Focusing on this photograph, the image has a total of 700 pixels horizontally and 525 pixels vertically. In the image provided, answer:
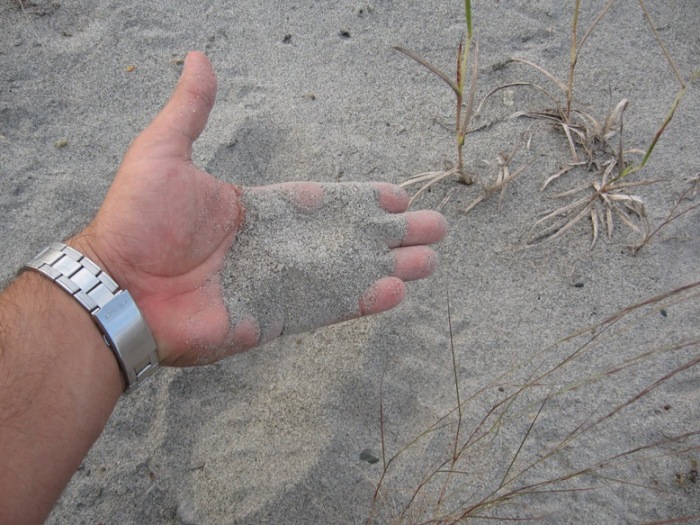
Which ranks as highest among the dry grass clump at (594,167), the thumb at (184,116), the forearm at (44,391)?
the thumb at (184,116)

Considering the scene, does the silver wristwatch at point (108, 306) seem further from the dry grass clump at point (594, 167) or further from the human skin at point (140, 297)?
the dry grass clump at point (594, 167)

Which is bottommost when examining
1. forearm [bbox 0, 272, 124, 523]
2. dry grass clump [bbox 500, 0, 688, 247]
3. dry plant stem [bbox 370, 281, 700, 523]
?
dry plant stem [bbox 370, 281, 700, 523]

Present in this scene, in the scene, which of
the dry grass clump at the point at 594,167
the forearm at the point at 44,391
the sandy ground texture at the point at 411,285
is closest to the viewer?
the forearm at the point at 44,391

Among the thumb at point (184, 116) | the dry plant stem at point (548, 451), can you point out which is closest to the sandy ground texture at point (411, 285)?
the dry plant stem at point (548, 451)

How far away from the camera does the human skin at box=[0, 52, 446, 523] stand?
1.25 metres

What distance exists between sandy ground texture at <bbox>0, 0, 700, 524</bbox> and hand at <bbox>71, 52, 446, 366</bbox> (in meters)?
0.16

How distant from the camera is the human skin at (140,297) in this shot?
125 cm

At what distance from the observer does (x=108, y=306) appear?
1.42m

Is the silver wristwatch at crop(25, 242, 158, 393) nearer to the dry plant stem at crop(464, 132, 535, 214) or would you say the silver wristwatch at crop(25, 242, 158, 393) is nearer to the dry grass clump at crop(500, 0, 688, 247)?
the dry plant stem at crop(464, 132, 535, 214)

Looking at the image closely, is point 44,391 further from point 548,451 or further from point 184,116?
point 548,451

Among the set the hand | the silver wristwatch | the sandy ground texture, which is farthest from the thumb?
the sandy ground texture

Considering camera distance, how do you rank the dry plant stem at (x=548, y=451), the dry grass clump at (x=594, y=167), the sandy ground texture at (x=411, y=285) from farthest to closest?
1. the dry grass clump at (x=594, y=167)
2. the sandy ground texture at (x=411, y=285)
3. the dry plant stem at (x=548, y=451)

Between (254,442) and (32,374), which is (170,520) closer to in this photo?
(254,442)

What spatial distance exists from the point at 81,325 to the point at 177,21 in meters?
1.57
